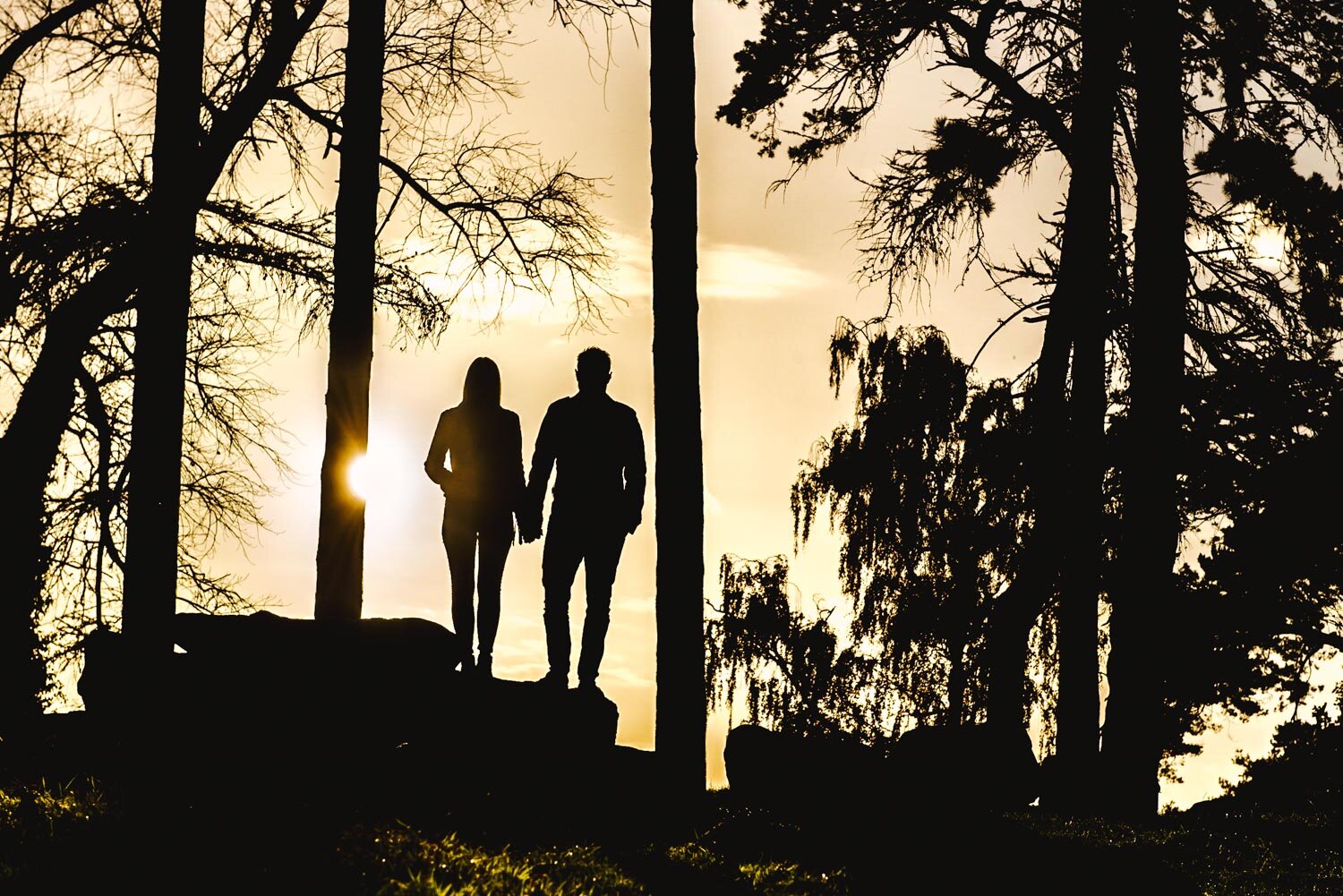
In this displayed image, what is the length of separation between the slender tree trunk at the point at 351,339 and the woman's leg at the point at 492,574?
0.93 metres

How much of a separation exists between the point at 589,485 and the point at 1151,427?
532 cm

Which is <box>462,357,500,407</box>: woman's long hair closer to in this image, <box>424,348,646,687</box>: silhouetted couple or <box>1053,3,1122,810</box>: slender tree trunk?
<box>424,348,646,687</box>: silhouetted couple

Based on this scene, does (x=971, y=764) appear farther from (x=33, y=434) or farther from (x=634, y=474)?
(x=33, y=434)

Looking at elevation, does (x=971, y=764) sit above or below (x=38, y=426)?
below

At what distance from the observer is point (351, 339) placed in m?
10.4

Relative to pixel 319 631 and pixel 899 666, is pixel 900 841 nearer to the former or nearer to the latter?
pixel 319 631

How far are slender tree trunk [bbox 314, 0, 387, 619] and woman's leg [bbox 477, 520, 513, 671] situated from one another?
0.93 meters

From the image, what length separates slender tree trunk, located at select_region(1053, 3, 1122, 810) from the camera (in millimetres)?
14180

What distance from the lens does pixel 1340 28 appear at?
15.0m

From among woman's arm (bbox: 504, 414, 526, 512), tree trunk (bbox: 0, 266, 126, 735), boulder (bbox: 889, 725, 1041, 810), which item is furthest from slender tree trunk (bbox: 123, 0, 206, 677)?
boulder (bbox: 889, 725, 1041, 810)

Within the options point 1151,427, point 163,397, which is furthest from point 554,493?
point 1151,427

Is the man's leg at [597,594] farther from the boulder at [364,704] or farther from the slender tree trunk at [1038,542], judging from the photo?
the slender tree trunk at [1038,542]

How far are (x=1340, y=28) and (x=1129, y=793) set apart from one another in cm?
864

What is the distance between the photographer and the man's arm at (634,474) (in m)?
10.5
